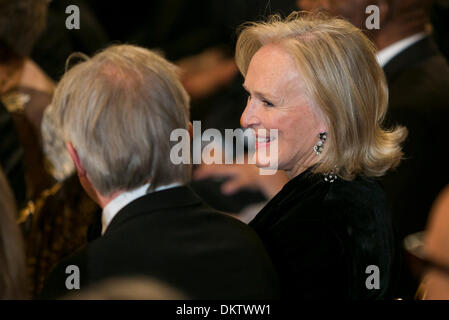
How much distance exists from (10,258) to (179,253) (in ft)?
1.27

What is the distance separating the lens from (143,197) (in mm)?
1416

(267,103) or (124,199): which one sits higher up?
(267,103)

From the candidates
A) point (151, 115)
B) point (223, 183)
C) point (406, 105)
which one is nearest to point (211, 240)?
point (151, 115)

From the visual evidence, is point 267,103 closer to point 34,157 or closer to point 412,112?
point 412,112

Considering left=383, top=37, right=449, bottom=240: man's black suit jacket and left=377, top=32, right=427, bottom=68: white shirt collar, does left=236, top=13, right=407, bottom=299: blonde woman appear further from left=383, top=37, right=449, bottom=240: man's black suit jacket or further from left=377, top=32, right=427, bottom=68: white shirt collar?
left=377, top=32, right=427, bottom=68: white shirt collar

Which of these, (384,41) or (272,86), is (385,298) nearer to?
(272,86)

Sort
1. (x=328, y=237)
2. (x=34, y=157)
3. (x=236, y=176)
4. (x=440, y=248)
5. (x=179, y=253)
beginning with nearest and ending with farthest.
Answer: (x=440, y=248) → (x=179, y=253) → (x=328, y=237) → (x=236, y=176) → (x=34, y=157)

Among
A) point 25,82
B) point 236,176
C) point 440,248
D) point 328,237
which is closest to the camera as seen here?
point 440,248

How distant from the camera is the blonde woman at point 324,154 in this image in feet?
4.91

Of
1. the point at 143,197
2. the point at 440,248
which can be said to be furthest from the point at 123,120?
the point at 440,248

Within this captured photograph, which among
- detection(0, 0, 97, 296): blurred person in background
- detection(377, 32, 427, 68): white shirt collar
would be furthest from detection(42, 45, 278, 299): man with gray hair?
detection(377, 32, 427, 68): white shirt collar

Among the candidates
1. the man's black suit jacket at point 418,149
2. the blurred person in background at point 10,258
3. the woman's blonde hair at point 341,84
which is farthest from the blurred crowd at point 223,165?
the blurred person in background at point 10,258

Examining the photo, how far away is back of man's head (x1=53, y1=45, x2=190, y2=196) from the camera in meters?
1.40

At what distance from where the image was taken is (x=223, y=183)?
2.26 metres
